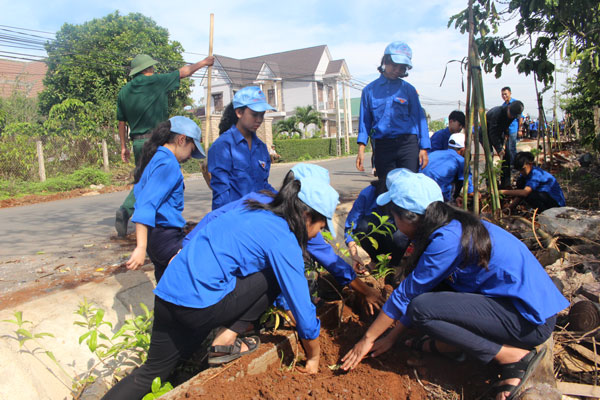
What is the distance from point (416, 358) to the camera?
2426mm

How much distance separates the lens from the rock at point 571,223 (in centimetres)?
390

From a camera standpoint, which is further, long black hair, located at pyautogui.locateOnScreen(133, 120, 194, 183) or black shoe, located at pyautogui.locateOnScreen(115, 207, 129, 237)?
black shoe, located at pyautogui.locateOnScreen(115, 207, 129, 237)

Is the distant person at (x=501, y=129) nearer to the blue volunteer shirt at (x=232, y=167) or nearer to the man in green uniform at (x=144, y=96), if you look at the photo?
the blue volunteer shirt at (x=232, y=167)

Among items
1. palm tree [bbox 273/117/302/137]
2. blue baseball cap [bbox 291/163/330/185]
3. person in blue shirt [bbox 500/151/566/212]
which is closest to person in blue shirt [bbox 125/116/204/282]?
blue baseball cap [bbox 291/163/330/185]

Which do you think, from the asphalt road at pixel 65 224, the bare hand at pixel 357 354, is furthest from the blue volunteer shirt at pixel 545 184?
the bare hand at pixel 357 354

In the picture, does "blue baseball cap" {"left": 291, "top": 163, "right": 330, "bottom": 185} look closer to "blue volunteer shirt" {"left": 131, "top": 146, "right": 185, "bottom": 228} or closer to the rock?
"blue volunteer shirt" {"left": 131, "top": 146, "right": 185, "bottom": 228}

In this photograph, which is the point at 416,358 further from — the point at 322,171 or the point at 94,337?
the point at 94,337

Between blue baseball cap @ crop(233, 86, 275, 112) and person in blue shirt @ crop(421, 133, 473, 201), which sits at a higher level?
blue baseball cap @ crop(233, 86, 275, 112)

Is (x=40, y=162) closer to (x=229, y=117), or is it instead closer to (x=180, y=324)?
(x=229, y=117)

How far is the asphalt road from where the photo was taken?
4.61m

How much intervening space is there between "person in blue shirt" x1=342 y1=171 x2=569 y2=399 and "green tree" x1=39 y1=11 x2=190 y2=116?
15992mm

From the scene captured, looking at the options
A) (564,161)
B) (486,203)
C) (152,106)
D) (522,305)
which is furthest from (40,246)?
(564,161)

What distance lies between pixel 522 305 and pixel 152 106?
133 inches

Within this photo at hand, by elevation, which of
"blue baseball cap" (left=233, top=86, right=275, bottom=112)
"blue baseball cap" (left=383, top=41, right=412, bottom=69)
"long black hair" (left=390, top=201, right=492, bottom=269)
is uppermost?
"blue baseball cap" (left=383, top=41, right=412, bottom=69)
